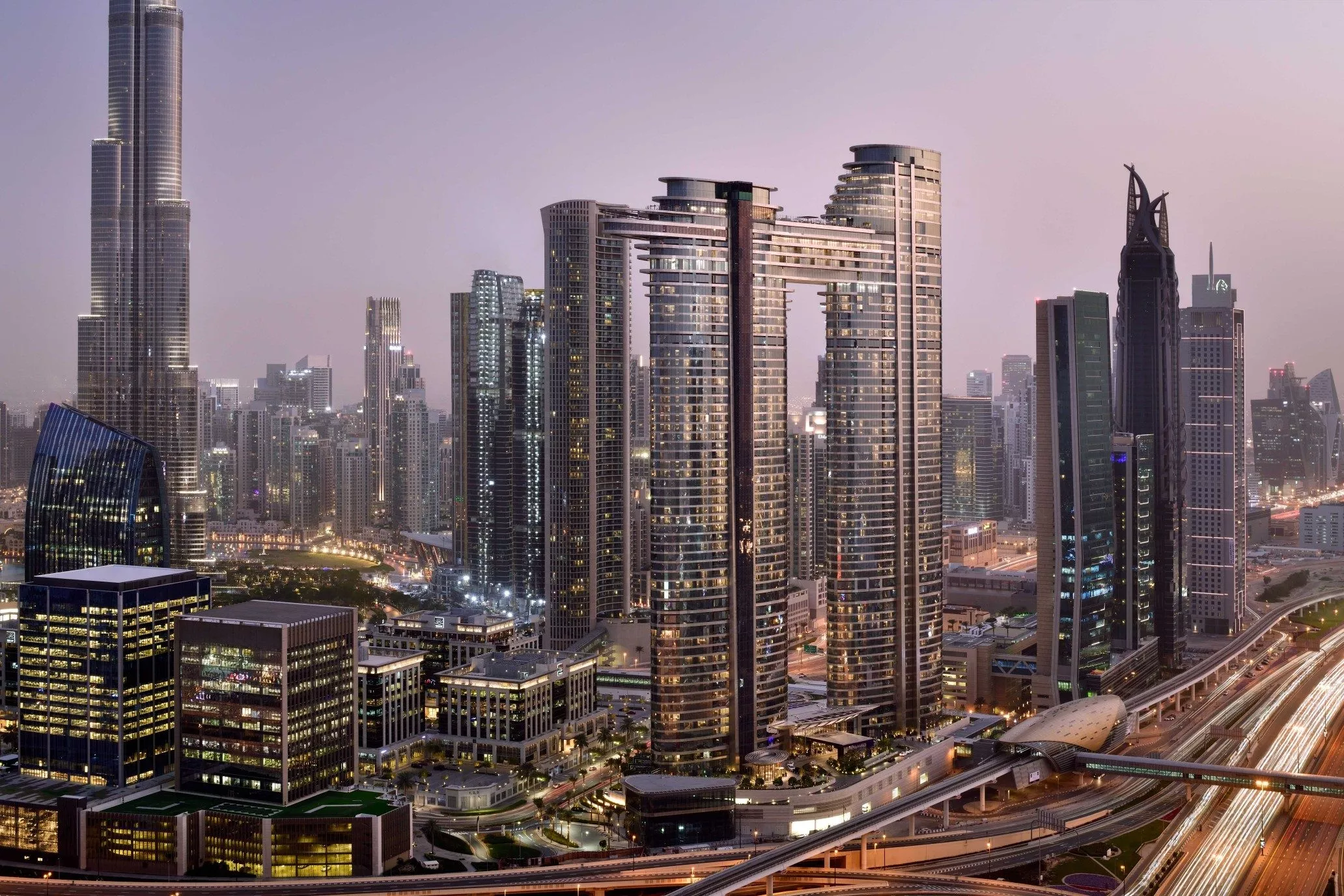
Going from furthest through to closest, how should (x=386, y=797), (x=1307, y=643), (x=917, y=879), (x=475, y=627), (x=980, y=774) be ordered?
(x=1307, y=643), (x=475, y=627), (x=980, y=774), (x=386, y=797), (x=917, y=879)

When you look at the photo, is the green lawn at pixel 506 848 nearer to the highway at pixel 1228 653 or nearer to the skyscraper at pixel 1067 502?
the skyscraper at pixel 1067 502

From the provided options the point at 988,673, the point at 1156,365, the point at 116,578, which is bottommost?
the point at 988,673

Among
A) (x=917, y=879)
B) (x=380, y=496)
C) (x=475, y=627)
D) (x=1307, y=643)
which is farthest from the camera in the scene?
(x=380, y=496)

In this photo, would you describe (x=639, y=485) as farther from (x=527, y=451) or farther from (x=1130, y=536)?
(x=1130, y=536)

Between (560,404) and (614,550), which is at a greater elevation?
(560,404)

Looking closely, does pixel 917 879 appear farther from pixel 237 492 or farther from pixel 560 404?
pixel 237 492

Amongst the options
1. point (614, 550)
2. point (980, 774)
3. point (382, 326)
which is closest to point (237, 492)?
point (382, 326)

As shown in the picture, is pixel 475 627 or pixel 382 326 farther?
pixel 382 326

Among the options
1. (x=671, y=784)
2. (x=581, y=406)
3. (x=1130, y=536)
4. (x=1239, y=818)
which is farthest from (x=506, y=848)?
(x=1130, y=536)
